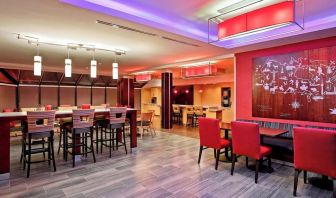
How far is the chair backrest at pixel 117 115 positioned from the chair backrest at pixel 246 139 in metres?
2.51

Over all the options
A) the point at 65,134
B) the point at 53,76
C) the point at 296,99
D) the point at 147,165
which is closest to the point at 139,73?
the point at 53,76

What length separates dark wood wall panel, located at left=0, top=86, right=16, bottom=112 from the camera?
7285 mm

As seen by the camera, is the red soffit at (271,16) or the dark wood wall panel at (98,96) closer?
the red soffit at (271,16)

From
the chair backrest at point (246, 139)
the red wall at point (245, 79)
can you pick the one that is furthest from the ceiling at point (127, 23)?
the chair backrest at point (246, 139)

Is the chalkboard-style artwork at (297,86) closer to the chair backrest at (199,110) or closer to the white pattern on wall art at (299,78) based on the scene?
the white pattern on wall art at (299,78)

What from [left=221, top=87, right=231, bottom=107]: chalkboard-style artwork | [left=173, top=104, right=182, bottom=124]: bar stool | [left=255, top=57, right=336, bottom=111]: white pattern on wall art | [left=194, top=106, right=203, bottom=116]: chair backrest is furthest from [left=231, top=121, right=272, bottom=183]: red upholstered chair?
[left=221, top=87, right=231, bottom=107]: chalkboard-style artwork

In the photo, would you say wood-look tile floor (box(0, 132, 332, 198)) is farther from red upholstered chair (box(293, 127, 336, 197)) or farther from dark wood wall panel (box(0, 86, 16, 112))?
dark wood wall panel (box(0, 86, 16, 112))

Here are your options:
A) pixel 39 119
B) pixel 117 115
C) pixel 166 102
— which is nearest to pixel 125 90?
pixel 166 102

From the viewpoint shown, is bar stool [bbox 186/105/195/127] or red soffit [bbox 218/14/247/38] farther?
bar stool [bbox 186/105/195/127]

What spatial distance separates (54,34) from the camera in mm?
3807

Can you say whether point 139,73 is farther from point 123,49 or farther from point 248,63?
point 248,63

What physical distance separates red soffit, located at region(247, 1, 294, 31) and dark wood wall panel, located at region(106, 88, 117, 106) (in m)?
10.3

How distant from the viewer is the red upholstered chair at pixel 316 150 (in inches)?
97.1

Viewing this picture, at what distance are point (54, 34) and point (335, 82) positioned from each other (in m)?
5.53
